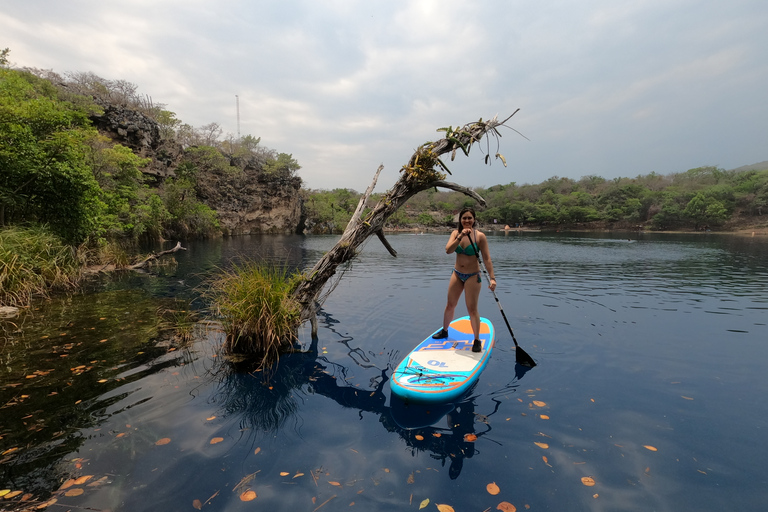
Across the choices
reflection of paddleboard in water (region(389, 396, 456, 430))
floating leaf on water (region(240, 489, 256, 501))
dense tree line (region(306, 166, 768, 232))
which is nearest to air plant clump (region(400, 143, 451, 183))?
reflection of paddleboard in water (region(389, 396, 456, 430))

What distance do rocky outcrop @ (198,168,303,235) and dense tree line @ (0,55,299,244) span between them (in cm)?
681

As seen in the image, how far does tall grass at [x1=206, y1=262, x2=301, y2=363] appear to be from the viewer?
18.0 feet

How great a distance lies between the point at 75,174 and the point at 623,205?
80.5 metres

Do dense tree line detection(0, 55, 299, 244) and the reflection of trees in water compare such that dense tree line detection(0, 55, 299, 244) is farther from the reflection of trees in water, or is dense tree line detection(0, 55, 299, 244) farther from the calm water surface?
the reflection of trees in water

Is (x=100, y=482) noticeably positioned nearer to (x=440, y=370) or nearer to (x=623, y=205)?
(x=440, y=370)

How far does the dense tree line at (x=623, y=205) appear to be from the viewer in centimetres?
5534

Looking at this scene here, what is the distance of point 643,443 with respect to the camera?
12.3 ft

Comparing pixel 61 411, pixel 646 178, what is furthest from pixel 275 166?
pixel 646 178

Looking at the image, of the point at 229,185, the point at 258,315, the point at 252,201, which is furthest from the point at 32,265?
the point at 252,201

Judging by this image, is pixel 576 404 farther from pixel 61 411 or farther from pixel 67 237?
pixel 67 237

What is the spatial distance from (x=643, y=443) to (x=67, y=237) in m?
15.0

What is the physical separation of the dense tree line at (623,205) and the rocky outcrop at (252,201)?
604 cm

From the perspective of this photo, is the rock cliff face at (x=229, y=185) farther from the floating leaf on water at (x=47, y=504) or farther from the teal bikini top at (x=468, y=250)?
the floating leaf on water at (x=47, y=504)

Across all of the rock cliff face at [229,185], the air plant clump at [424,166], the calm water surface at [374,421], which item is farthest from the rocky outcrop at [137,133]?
the air plant clump at [424,166]
